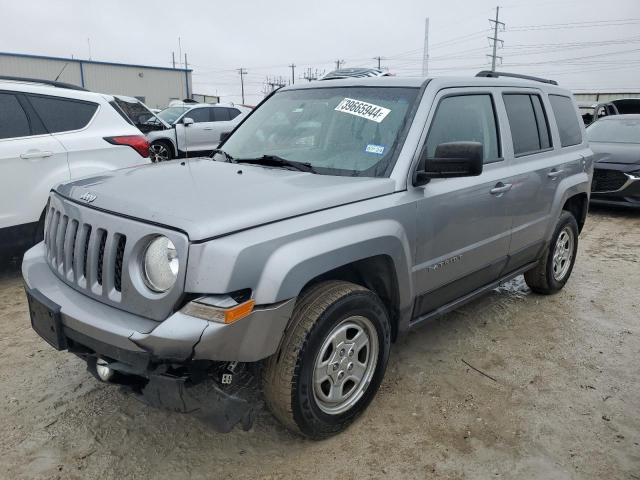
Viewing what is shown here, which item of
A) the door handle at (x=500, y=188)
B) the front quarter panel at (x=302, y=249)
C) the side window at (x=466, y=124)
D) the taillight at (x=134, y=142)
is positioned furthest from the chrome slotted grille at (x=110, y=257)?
the taillight at (x=134, y=142)

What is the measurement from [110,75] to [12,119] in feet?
128

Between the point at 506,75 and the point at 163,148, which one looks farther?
the point at 163,148

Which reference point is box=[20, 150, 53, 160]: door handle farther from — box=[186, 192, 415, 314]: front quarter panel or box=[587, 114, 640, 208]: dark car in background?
box=[587, 114, 640, 208]: dark car in background

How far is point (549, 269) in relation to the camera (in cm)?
467

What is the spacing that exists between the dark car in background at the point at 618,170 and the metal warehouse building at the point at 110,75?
32030 mm

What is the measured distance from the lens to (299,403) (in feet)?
8.04

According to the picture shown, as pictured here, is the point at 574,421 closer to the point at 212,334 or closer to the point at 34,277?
the point at 212,334

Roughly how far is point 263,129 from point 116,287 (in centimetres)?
176

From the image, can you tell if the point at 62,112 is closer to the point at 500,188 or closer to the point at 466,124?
the point at 466,124

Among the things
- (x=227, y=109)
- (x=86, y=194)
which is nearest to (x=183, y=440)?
(x=86, y=194)

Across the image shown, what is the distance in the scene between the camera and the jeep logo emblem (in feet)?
8.47

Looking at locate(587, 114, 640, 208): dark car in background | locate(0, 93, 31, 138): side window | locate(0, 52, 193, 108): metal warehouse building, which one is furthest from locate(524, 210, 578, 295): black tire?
locate(0, 52, 193, 108): metal warehouse building

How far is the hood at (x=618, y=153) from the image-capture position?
26.9 feet

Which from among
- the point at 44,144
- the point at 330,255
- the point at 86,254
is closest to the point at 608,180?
the point at 330,255
